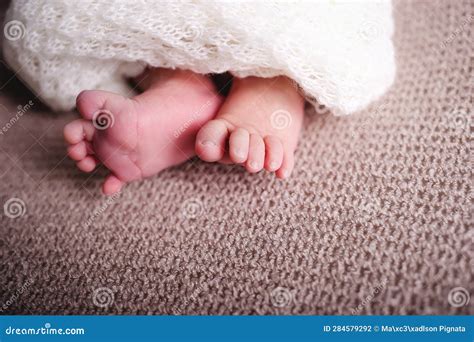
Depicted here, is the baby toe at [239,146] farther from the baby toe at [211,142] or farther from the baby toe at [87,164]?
the baby toe at [87,164]

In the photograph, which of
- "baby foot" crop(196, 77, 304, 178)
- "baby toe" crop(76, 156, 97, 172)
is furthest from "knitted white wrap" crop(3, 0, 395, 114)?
"baby toe" crop(76, 156, 97, 172)

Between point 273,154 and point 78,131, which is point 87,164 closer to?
point 78,131

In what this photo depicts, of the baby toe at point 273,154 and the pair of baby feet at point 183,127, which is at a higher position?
the pair of baby feet at point 183,127

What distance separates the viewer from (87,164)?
1.82 ft

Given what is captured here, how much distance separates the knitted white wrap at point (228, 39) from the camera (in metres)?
0.53

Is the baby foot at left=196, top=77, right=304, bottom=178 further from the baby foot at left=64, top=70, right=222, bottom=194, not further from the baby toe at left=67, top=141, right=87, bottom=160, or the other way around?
the baby toe at left=67, top=141, right=87, bottom=160

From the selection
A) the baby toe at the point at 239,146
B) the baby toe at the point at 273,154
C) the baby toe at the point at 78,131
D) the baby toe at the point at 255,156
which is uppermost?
the baby toe at the point at 78,131

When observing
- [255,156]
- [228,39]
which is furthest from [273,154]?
[228,39]

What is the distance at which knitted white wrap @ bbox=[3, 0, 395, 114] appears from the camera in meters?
0.53

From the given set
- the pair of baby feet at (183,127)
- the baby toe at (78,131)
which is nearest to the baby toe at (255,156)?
the pair of baby feet at (183,127)

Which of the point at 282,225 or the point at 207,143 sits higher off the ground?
the point at 207,143

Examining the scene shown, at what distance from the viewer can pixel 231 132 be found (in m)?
0.53

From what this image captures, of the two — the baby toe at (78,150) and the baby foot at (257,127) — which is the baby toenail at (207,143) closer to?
the baby foot at (257,127)

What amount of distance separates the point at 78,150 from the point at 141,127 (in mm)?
84
